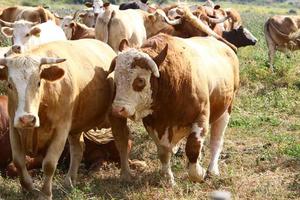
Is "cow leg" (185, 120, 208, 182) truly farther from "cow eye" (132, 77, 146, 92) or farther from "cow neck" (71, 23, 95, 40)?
"cow neck" (71, 23, 95, 40)

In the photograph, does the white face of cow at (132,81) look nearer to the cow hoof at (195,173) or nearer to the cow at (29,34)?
the cow hoof at (195,173)

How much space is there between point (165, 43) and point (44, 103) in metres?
1.51

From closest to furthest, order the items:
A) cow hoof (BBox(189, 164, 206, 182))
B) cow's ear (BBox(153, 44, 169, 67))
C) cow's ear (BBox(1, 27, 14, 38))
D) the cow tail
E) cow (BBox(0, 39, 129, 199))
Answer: cow (BBox(0, 39, 129, 199)) < cow's ear (BBox(153, 44, 169, 67)) < cow hoof (BBox(189, 164, 206, 182)) < cow's ear (BBox(1, 27, 14, 38)) < the cow tail

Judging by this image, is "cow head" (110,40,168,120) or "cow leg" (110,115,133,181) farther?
"cow leg" (110,115,133,181)

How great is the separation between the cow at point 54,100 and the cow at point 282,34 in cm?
934

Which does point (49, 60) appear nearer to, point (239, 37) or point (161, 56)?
point (161, 56)

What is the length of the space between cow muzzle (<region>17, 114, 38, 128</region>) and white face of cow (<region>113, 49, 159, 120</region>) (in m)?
0.97

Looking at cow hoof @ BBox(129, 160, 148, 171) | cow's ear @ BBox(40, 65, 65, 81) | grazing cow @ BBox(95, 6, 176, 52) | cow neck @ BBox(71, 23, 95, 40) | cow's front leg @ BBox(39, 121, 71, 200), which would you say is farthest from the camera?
cow neck @ BBox(71, 23, 95, 40)

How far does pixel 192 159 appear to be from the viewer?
6621 mm

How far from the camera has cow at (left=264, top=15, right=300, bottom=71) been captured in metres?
16.4

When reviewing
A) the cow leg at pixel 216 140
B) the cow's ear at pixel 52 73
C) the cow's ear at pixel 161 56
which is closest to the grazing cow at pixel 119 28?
the cow leg at pixel 216 140

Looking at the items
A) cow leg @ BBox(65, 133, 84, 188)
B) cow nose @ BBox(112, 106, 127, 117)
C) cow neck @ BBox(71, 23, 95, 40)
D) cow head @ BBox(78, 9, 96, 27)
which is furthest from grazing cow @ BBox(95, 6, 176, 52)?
cow nose @ BBox(112, 106, 127, 117)

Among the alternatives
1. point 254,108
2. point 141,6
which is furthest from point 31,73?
point 141,6

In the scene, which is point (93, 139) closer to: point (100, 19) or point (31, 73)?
point (31, 73)
